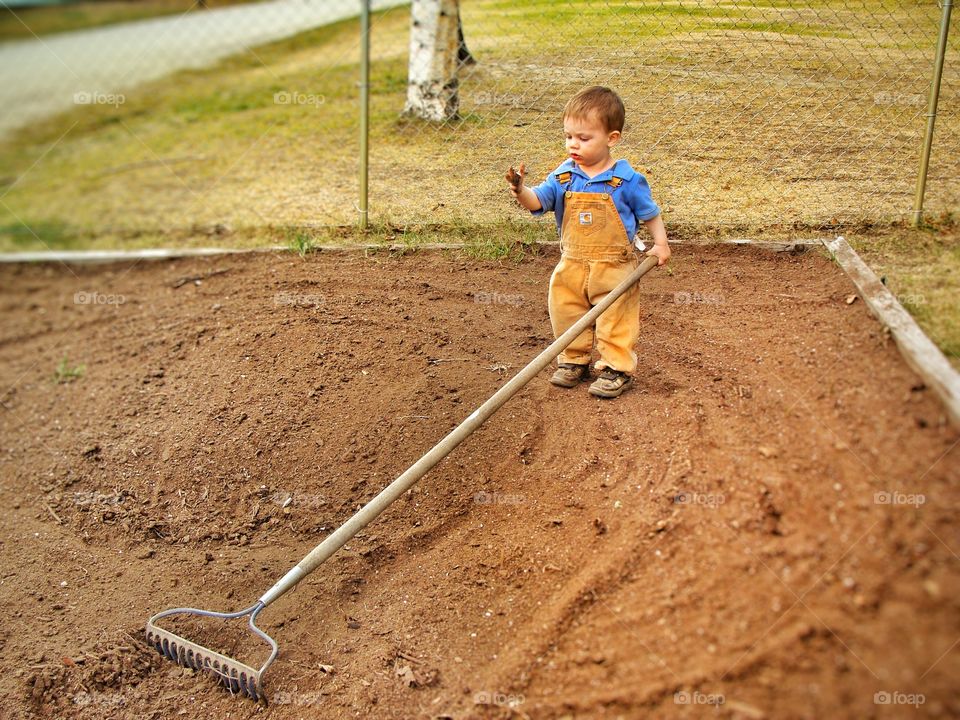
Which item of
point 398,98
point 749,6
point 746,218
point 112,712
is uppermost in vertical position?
point 749,6

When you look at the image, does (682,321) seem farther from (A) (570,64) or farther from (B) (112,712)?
(B) (112,712)

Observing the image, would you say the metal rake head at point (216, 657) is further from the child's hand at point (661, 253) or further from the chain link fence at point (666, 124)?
the chain link fence at point (666, 124)

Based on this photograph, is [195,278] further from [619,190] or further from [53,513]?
[619,190]

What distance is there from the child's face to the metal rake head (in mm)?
2336

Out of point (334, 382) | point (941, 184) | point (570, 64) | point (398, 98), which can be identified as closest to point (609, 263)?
point (334, 382)

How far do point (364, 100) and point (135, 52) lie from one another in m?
6.47

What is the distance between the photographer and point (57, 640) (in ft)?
12.9

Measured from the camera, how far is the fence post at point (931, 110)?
17.4 feet

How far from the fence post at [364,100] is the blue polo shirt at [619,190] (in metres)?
2.35

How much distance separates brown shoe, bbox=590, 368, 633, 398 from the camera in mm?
4434

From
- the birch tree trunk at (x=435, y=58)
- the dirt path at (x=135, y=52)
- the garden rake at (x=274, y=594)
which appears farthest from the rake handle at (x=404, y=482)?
the dirt path at (x=135, y=52)

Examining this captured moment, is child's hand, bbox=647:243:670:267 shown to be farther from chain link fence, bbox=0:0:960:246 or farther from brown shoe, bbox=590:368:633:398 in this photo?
chain link fence, bbox=0:0:960:246

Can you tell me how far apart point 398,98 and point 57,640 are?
4776mm

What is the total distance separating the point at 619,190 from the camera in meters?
4.14
